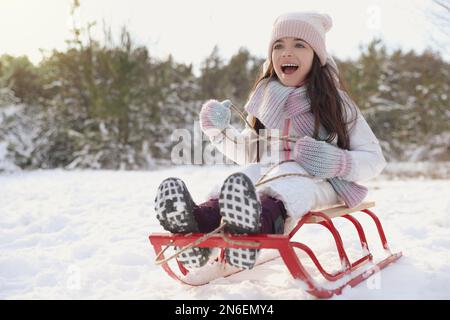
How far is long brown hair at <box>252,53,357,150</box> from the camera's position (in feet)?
6.90

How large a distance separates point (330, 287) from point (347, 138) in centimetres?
63

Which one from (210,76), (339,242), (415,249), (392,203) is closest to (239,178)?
(339,242)

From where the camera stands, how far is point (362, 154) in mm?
2064

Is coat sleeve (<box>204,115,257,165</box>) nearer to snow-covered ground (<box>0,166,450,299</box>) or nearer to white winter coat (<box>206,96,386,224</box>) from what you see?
white winter coat (<box>206,96,386,224</box>)

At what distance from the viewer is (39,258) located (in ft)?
8.15

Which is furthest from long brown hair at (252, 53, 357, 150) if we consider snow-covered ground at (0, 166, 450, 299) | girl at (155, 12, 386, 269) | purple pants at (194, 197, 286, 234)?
snow-covered ground at (0, 166, 450, 299)

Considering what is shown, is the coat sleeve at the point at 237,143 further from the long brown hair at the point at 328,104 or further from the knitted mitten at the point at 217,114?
the long brown hair at the point at 328,104

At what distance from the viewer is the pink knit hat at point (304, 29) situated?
7.02 ft

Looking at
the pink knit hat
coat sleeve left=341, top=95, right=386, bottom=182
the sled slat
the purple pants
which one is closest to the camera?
the purple pants

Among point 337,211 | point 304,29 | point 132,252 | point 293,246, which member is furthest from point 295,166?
point 132,252

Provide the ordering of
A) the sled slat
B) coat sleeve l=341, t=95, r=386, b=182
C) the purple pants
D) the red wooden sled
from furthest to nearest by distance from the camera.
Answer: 1. coat sleeve l=341, t=95, r=386, b=182
2. the sled slat
3. the purple pants
4. the red wooden sled

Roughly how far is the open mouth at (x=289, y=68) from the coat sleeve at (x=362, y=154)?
0.33 meters

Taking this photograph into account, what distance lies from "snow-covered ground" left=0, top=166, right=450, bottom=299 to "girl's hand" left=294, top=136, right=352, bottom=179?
1.40ft

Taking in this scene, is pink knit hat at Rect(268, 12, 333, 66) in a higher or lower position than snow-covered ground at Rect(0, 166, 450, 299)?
higher
